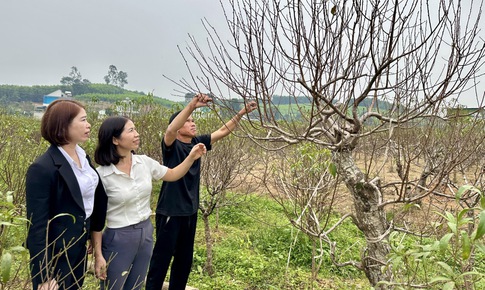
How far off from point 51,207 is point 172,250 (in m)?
1.11

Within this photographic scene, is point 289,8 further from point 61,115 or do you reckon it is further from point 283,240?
point 283,240

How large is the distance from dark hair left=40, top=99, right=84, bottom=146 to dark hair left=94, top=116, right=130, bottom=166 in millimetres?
305

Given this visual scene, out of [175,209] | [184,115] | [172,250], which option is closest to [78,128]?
[184,115]

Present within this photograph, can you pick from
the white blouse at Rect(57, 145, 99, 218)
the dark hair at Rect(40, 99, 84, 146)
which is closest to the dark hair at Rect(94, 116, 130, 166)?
the white blouse at Rect(57, 145, 99, 218)

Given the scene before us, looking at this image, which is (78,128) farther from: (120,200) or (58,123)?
(120,200)

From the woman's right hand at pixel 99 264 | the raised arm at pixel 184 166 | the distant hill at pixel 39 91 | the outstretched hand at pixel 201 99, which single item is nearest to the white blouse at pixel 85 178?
the woman's right hand at pixel 99 264

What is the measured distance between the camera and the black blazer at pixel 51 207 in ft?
5.47

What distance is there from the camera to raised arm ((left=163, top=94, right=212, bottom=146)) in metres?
2.32

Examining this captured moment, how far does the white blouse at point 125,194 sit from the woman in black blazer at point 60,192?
15 centimetres

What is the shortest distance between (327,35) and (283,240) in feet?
12.6


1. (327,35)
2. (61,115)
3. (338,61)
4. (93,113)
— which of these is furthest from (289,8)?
(93,113)

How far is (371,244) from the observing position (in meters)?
2.19

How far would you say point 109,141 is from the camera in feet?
7.02

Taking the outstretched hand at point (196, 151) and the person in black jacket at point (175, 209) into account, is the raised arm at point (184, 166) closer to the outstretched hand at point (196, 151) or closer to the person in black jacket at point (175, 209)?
the outstretched hand at point (196, 151)
